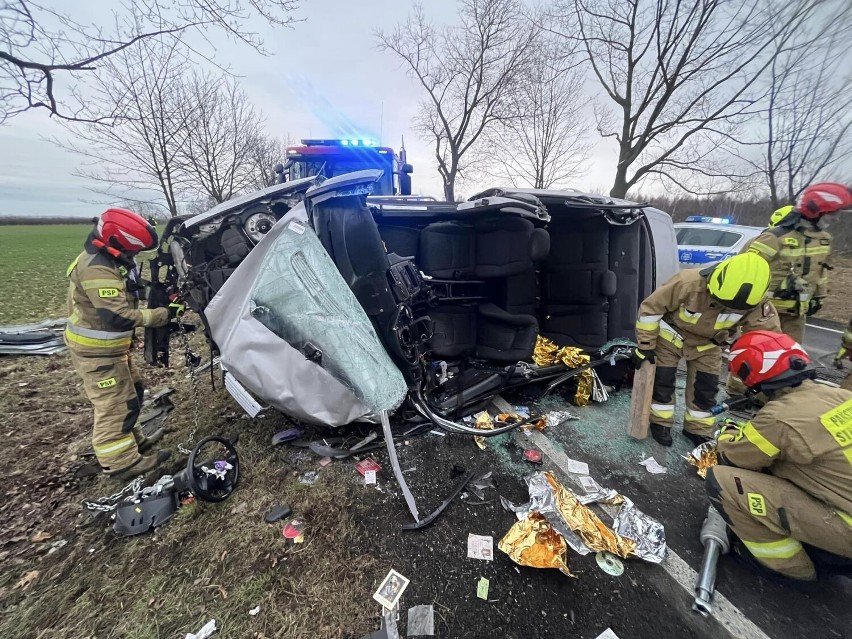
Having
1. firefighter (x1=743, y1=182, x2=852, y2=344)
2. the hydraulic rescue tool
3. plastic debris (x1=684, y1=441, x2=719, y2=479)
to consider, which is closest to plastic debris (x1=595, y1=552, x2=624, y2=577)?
the hydraulic rescue tool

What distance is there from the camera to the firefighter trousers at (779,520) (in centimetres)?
162

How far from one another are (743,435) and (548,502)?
3.63 ft

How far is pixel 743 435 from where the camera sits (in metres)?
1.91

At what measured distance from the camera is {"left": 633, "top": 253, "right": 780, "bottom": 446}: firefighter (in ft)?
9.07

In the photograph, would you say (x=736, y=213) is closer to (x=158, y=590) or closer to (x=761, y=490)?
(x=761, y=490)

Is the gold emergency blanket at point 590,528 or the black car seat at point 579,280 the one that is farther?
the black car seat at point 579,280

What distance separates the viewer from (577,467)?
2.58m

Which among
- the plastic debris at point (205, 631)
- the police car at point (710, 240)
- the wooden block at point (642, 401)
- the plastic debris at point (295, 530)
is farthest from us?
the police car at point (710, 240)

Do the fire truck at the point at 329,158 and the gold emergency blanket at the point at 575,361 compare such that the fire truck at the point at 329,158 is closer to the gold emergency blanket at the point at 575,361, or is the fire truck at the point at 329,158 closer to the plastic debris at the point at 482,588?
the gold emergency blanket at the point at 575,361

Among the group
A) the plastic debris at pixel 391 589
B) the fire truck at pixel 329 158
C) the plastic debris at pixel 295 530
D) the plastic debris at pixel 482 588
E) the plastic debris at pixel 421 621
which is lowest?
the plastic debris at pixel 482 588

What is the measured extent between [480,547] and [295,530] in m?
1.07

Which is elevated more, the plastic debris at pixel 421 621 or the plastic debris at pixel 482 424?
the plastic debris at pixel 482 424

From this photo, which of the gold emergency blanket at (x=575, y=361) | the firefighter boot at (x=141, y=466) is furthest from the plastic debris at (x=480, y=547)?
the firefighter boot at (x=141, y=466)

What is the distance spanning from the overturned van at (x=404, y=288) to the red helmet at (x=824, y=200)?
42.4 inches
